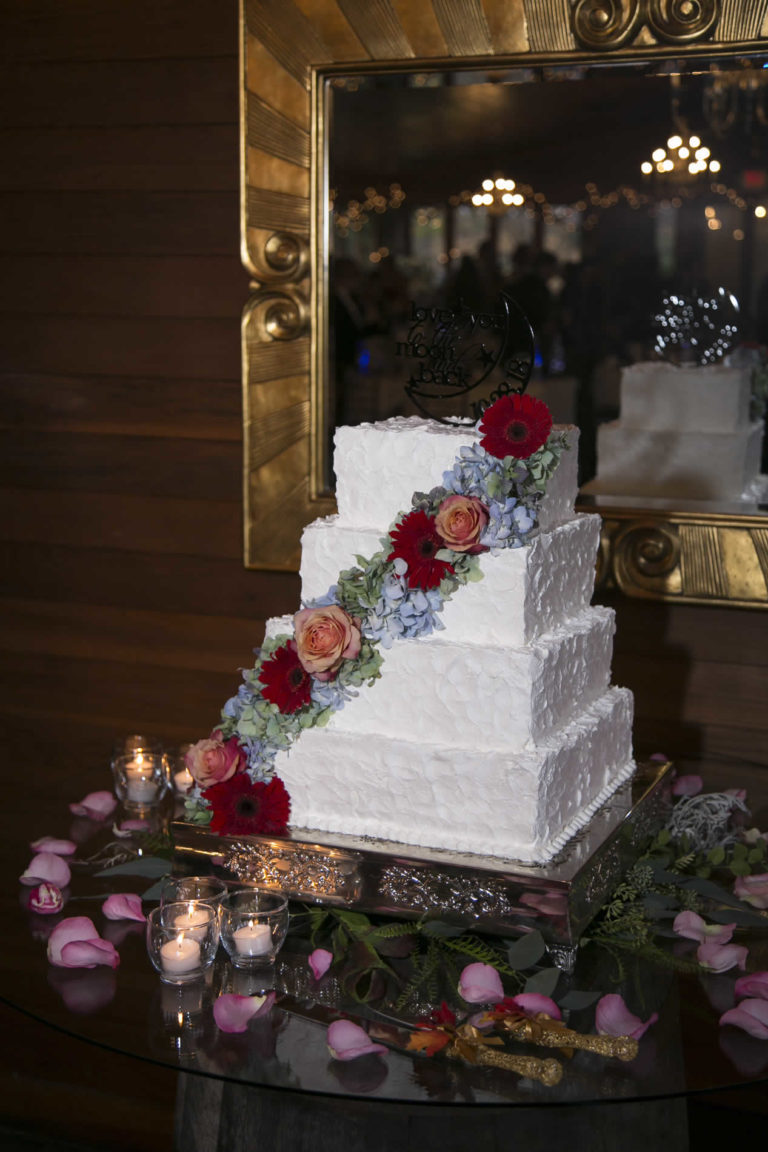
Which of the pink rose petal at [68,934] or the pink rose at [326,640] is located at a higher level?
the pink rose at [326,640]

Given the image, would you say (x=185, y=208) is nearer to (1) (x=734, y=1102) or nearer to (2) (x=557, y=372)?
(2) (x=557, y=372)

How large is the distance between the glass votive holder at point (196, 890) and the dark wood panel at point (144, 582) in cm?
157

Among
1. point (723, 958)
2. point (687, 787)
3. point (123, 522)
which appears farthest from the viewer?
point (123, 522)

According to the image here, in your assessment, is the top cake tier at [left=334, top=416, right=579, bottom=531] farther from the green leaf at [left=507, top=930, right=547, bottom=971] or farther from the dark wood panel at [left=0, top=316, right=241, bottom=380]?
the dark wood panel at [left=0, top=316, right=241, bottom=380]

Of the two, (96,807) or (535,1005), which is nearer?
(535,1005)

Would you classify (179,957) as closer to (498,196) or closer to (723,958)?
(723,958)

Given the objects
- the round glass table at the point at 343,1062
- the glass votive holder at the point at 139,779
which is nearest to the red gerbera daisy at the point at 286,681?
the round glass table at the point at 343,1062

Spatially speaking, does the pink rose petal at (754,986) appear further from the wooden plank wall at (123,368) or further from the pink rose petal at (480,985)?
the wooden plank wall at (123,368)

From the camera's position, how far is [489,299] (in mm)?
2996

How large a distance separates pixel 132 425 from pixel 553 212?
1.22m

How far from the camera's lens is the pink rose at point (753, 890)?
72.4 inches

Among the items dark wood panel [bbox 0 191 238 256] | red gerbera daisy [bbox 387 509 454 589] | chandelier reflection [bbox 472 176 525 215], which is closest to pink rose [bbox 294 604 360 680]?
red gerbera daisy [bbox 387 509 454 589]

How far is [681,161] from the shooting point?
2809mm

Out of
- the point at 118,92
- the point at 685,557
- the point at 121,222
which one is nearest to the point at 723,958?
the point at 685,557
